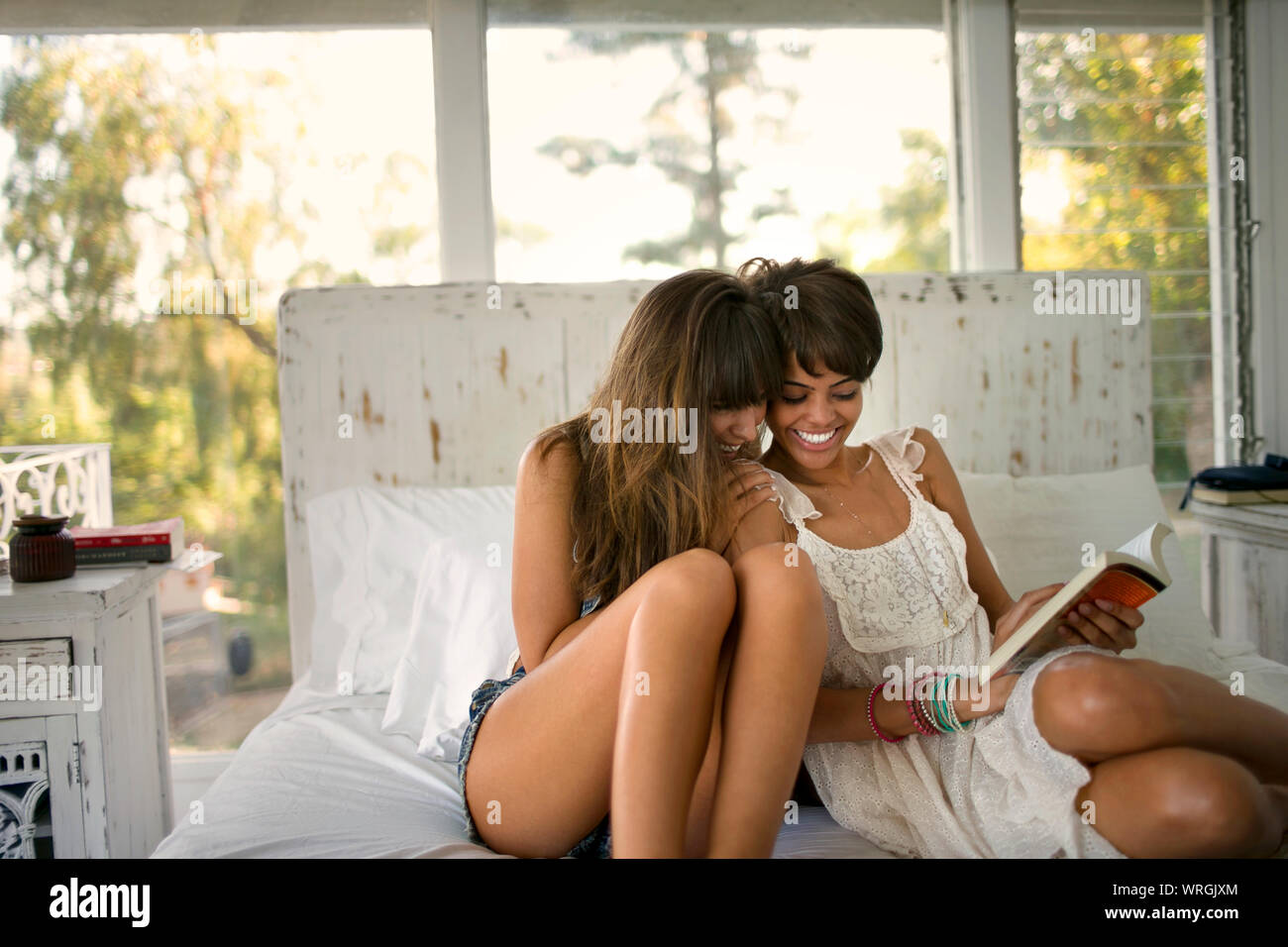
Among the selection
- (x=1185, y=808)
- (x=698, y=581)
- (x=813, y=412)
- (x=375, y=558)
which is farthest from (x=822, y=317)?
(x=375, y=558)

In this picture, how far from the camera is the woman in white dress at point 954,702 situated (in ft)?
3.70

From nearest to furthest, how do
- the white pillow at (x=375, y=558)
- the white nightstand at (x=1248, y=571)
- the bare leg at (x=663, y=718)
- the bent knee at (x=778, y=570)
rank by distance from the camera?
the bare leg at (x=663, y=718), the bent knee at (x=778, y=570), the white pillow at (x=375, y=558), the white nightstand at (x=1248, y=571)

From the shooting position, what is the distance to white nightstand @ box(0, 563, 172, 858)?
164 centimetres

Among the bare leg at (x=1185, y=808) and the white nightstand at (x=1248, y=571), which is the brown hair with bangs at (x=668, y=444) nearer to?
the bare leg at (x=1185, y=808)

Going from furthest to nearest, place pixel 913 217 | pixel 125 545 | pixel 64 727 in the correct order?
1. pixel 913 217
2. pixel 125 545
3. pixel 64 727

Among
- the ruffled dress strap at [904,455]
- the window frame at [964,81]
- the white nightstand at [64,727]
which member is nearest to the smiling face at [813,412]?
the ruffled dress strap at [904,455]

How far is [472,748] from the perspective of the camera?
4.34 feet

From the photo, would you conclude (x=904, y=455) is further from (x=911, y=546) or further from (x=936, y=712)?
(x=936, y=712)

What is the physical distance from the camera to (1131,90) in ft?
8.00

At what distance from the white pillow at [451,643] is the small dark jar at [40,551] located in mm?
674

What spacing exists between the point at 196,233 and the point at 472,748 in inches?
74.4

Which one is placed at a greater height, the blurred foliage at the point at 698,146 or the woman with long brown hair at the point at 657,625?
the blurred foliage at the point at 698,146

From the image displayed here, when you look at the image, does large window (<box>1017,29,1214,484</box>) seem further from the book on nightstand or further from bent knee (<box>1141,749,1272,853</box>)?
the book on nightstand

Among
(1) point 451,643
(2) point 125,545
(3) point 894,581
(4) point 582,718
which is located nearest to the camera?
(4) point 582,718
